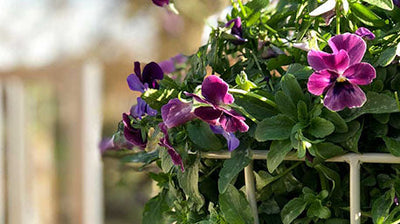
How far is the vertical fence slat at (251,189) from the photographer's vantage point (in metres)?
0.54

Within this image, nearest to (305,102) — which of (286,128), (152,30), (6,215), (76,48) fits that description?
(286,128)

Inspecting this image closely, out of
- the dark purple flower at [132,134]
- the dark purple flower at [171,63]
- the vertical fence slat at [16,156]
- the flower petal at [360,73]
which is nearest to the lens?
the flower petal at [360,73]

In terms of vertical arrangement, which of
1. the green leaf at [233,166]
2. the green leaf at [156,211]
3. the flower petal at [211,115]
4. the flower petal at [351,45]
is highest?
the flower petal at [351,45]

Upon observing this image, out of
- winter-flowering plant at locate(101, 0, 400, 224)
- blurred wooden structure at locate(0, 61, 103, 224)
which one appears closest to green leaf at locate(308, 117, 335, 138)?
winter-flowering plant at locate(101, 0, 400, 224)

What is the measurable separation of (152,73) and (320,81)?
0.24 metres

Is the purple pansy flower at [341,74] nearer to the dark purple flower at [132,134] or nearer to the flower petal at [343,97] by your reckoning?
the flower petal at [343,97]

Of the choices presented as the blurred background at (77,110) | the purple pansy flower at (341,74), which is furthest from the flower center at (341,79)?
Result: the blurred background at (77,110)

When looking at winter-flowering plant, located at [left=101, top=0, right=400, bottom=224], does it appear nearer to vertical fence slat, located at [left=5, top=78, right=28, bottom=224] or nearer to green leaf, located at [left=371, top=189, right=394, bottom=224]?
green leaf, located at [left=371, top=189, right=394, bottom=224]

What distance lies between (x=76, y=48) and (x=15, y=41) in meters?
0.54

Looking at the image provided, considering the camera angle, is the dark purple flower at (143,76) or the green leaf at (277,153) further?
the dark purple flower at (143,76)

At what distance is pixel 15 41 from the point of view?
4711 millimetres

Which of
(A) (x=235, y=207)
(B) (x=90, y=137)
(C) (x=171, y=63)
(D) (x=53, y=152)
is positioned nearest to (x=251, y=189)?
(A) (x=235, y=207)

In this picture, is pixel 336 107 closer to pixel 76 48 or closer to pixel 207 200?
pixel 207 200

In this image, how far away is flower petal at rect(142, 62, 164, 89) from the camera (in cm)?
64
